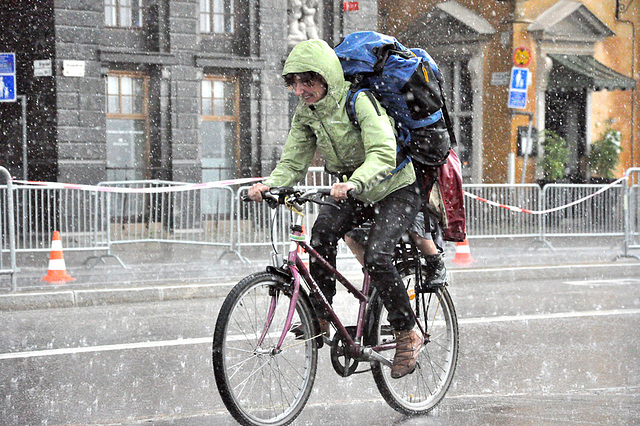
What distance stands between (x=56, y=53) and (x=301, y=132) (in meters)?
13.2

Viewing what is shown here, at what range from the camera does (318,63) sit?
14.7 feet

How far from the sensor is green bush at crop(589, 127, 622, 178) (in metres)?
23.3

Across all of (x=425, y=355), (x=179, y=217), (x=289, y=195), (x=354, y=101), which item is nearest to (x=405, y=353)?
(x=425, y=355)

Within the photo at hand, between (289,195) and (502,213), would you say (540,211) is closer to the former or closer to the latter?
(502,213)

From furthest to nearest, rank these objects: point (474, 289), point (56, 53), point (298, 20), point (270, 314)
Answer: point (298, 20) → point (56, 53) → point (474, 289) → point (270, 314)

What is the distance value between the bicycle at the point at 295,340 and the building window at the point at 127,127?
13.2 metres

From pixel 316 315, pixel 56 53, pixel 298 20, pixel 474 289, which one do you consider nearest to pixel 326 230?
pixel 316 315

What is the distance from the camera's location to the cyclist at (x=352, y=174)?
4.48 m

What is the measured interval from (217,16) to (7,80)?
19.0ft

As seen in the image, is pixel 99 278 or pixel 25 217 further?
pixel 25 217

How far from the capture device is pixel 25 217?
1194 cm

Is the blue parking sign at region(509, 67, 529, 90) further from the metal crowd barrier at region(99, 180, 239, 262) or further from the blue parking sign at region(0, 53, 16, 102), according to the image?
the blue parking sign at region(0, 53, 16, 102)

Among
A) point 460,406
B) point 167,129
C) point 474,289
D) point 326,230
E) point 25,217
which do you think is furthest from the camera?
point 167,129

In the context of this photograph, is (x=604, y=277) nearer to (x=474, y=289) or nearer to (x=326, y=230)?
(x=474, y=289)
